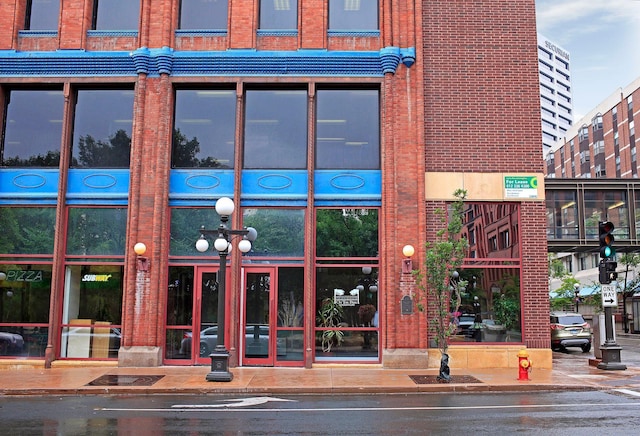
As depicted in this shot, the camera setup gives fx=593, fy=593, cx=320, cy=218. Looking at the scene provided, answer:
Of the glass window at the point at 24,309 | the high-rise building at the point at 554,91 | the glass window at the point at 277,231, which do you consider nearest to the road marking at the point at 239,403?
the glass window at the point at 277,231

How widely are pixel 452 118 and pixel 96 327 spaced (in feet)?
39.6

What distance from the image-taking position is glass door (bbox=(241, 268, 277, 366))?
16.8 metres

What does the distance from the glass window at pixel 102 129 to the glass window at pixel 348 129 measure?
5842 mm

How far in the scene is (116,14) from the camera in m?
18.7

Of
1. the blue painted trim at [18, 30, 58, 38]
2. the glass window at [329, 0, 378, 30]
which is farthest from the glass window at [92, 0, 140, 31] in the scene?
the glass window at [329, 0, 378, 30]

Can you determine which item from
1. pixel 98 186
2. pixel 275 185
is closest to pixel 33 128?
pixel 98 186

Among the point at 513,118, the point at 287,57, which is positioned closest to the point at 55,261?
the point at 287,57

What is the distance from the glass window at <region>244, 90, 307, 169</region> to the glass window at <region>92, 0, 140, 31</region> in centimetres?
442

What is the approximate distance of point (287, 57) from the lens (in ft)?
57.9

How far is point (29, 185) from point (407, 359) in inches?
477

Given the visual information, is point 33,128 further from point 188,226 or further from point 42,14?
point 188,226

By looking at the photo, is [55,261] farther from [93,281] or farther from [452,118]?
[452,118]

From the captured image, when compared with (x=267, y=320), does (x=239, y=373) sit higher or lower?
lower

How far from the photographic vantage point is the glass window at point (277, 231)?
17219 mm
